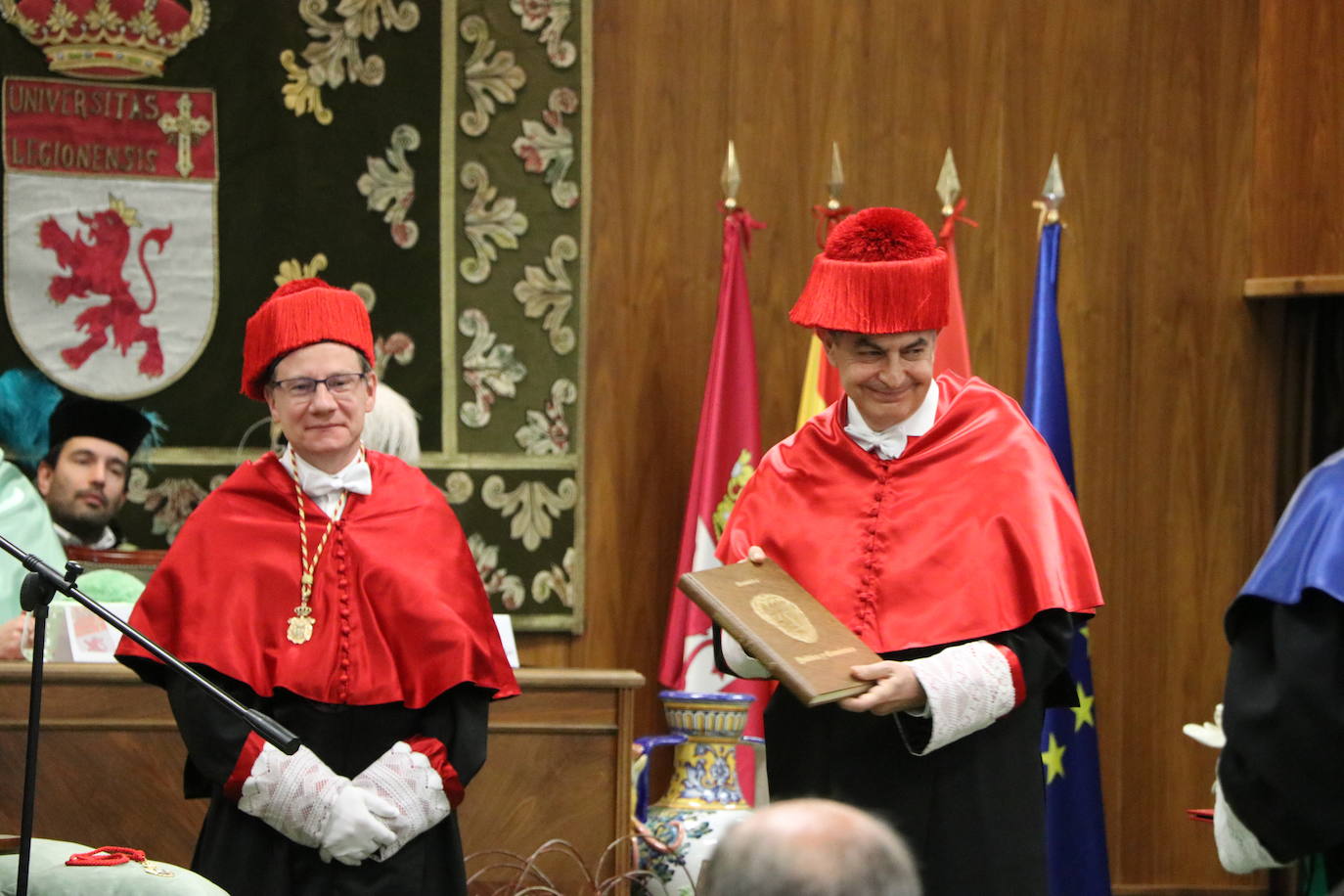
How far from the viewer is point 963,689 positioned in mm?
2619

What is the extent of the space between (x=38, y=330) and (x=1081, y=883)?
357 cm

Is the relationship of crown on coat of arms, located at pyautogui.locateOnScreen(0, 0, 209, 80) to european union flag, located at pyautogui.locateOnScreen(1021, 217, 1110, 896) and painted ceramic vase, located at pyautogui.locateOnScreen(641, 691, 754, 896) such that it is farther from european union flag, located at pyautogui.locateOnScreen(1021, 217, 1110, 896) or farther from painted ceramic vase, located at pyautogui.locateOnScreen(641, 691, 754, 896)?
european union flag, located at pyautogui.locateOnScreen(1021, 217, 1110, 896)

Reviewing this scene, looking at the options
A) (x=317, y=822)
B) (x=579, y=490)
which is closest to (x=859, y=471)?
(x=317, y=822)

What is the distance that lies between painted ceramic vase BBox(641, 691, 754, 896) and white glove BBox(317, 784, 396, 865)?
1.60 m

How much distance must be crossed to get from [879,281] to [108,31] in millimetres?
3218

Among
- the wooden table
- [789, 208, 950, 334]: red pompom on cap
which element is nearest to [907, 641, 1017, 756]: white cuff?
[789, 208, 950, 334]: red pompom on cap

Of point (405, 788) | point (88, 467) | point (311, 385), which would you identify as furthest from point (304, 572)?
point (88, 467)

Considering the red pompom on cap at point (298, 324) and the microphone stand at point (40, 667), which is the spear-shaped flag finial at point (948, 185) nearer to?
the red pompom on cap at point (298, 324)

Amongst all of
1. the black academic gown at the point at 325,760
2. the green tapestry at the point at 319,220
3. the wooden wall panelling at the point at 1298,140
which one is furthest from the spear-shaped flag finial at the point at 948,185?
the black academic gown at the point at 325,760

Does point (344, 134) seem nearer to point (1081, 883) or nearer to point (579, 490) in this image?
point (579, 490)

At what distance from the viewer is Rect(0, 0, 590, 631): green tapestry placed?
5.15m

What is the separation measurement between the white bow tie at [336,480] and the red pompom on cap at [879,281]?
31.5 inches

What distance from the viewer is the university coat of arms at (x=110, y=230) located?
16.8 feet

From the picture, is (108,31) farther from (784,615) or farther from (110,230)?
(784,615)
